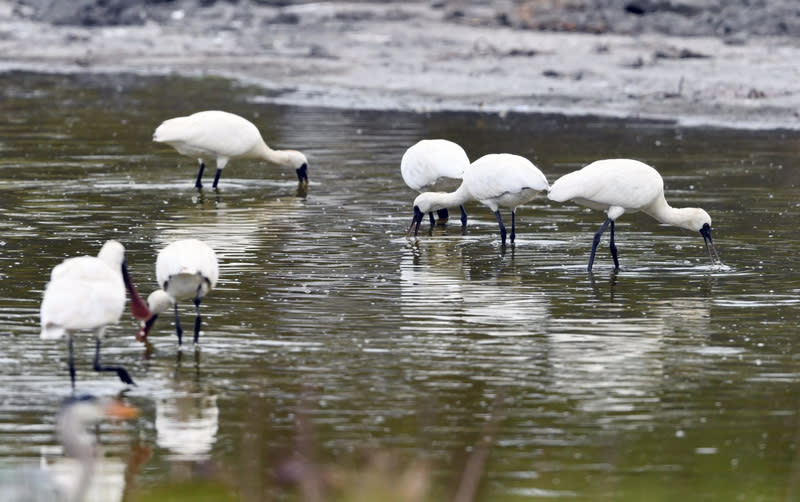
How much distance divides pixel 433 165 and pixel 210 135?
3600 mm

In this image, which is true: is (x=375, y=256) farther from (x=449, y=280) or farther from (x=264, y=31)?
(x=264, y=31)

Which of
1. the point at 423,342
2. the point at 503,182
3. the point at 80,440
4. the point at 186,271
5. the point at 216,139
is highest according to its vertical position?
the point at 216,139

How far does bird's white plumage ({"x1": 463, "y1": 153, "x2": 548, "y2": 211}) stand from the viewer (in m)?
13.4

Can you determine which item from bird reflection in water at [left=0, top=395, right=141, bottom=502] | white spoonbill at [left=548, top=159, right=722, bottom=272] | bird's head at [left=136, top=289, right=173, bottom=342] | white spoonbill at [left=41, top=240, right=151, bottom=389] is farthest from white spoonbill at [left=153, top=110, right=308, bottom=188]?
bird reflection in water at [left=0, top=395, right=141, bottom=502]

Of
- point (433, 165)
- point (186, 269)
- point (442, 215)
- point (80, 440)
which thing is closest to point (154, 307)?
point (186, 269)

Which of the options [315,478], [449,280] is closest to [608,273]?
[449,280]

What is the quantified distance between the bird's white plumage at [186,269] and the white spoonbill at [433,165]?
5.77 meters

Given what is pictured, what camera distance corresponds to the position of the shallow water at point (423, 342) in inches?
297

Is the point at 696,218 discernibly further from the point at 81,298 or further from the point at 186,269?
the point at 81,298

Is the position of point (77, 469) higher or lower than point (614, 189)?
lower

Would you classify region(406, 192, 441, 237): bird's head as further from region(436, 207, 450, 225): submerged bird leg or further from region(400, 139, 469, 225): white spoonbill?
region(436, 207, 450, 225): submerged bird leg

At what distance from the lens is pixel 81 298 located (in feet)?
27.5

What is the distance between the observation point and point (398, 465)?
722 centimetres

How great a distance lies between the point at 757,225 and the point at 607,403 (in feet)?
22.2
